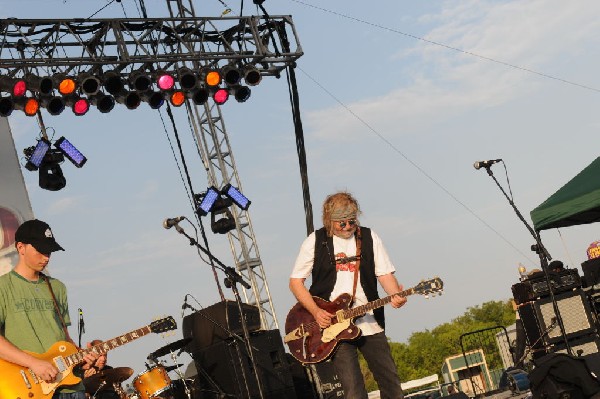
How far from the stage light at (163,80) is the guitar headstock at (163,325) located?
5183 millimetres

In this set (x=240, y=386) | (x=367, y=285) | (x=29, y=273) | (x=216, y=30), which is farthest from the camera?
(x=216, y=30)

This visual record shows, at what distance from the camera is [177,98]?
1245 cm

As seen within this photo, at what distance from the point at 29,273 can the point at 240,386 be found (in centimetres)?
535

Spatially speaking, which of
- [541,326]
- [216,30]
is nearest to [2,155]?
[216,30]

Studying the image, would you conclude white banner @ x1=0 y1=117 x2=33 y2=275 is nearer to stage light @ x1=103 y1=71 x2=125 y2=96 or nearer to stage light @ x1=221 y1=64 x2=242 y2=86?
stage light @ x1=103 y1=71 x2=125 y2=96

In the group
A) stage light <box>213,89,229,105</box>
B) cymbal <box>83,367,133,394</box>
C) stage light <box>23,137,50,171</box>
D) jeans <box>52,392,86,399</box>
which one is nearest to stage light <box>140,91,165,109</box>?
stage light <box>213,89,229,105</box>

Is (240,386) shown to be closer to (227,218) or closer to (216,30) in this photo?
(227,218)

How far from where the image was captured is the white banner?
1141 centimetres

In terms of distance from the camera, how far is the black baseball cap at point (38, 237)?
19.6ft

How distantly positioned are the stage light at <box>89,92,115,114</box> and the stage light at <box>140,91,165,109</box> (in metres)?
0.45

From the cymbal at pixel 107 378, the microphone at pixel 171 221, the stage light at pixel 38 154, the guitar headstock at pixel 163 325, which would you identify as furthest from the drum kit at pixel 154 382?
the stage light at pixel 38 154

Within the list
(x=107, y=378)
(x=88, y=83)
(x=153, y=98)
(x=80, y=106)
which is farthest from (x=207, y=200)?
(x=107, y=378)

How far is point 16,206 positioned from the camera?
38.7ft

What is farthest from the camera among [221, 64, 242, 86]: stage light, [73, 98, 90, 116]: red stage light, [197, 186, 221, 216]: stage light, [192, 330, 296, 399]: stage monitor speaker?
[197, 186, 221, 216]: stage light
